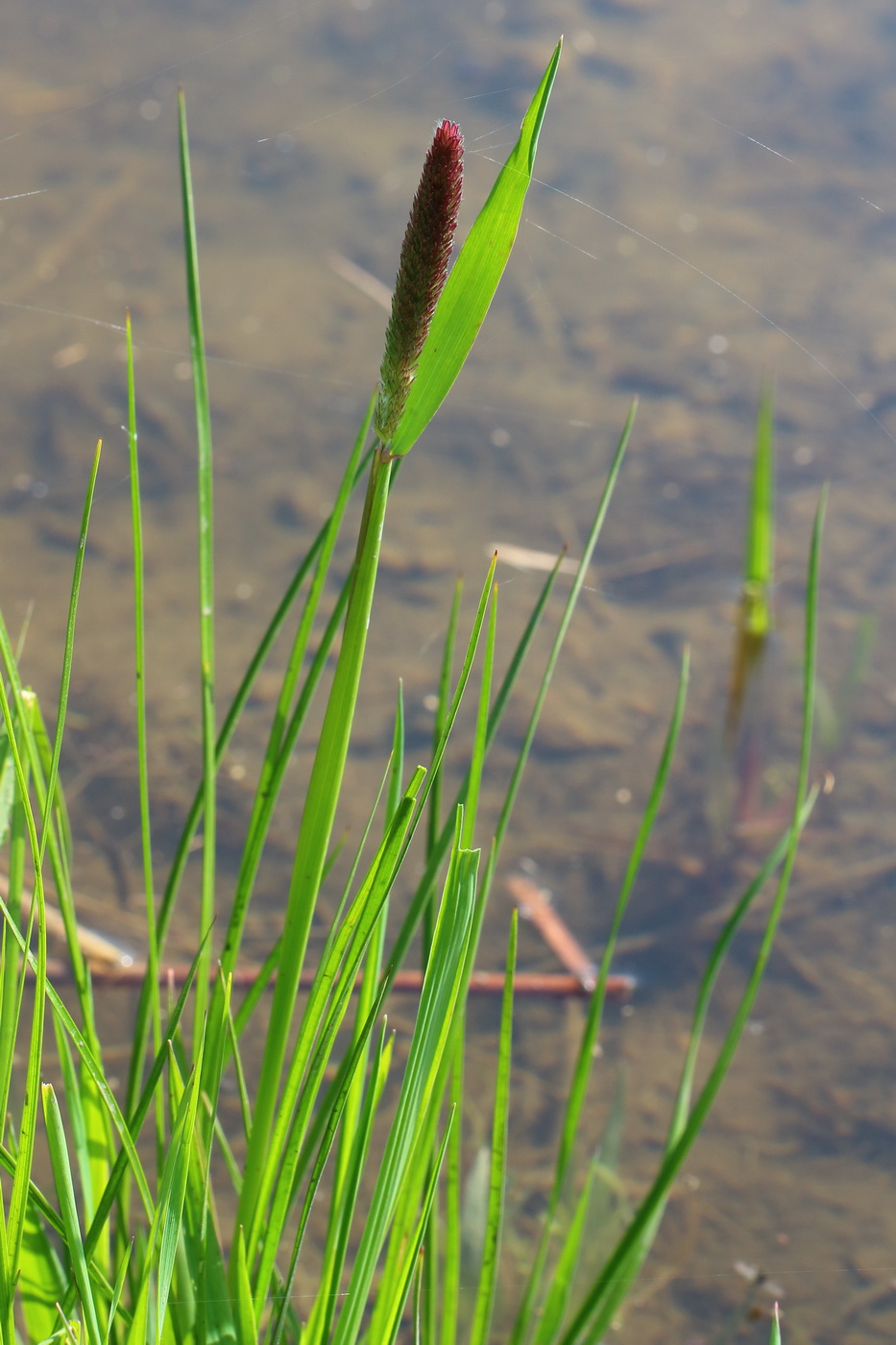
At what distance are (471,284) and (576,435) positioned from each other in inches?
78.1

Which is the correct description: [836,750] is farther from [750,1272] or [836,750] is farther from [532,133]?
[532,133]

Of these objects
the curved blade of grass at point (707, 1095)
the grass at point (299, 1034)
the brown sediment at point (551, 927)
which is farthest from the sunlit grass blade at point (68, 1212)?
the brown sediment at point (551, 927)

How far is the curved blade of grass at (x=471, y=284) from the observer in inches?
17.2

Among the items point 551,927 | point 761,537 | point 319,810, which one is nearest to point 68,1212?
point 319,810

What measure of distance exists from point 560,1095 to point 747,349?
172cm

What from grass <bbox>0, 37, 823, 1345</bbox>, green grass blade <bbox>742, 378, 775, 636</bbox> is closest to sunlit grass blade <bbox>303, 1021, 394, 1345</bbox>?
grass <bbox>0, 37, 823, 1345</bbox>

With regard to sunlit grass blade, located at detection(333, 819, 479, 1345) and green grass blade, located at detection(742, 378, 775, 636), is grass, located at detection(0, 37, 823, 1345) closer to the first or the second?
sunlit grass blade, located at detection(333, 819, 479, 1345)

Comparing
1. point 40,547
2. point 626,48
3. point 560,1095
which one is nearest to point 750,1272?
point 560,1095

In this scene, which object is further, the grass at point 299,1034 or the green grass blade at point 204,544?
the green grass blade at point 204,544

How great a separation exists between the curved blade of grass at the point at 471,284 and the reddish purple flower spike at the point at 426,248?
16 mm

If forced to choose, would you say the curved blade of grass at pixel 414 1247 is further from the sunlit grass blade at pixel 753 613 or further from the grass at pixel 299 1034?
the sunlit grass blade at pixel 753 613

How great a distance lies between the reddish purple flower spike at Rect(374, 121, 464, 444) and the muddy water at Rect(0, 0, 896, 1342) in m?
0.95

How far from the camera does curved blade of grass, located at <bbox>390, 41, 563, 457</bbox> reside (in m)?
0.44

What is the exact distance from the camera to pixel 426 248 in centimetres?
41
